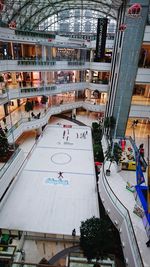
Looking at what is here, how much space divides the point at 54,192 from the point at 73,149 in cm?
800

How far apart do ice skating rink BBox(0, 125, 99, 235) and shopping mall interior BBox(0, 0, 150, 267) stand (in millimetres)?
75

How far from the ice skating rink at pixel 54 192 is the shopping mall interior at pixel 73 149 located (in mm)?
75

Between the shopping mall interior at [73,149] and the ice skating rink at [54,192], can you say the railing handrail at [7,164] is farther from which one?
the ice skating rink at [54,192]

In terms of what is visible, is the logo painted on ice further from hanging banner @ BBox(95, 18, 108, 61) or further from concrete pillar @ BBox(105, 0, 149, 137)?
hanging banner @ BBox(95, 18, 108, 61)

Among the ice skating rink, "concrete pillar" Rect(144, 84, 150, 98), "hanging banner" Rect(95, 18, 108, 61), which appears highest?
"hanging banner" Rect(95, 18, 108, 61)

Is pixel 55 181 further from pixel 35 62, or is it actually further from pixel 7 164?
pixel 35 62

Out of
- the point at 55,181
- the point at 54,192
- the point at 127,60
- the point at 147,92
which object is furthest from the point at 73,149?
the point at 147,92

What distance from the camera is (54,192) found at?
1631 cm

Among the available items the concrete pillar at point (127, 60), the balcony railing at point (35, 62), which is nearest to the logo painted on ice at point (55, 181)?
the concrete pillar at point (127, 60)

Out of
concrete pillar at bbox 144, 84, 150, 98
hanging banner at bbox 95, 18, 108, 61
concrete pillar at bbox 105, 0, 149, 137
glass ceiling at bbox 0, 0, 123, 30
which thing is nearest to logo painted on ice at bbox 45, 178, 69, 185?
concrete pillar at bbox 105, 0, 149, 137

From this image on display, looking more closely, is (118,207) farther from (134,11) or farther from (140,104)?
(140,104)

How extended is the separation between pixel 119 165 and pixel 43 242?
781 cm

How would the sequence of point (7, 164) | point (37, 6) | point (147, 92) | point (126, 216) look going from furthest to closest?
point (37, 6)
point (147, 92)
point (7, 164)
point (126, 216)

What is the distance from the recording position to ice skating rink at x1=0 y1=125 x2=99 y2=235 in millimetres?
13312
